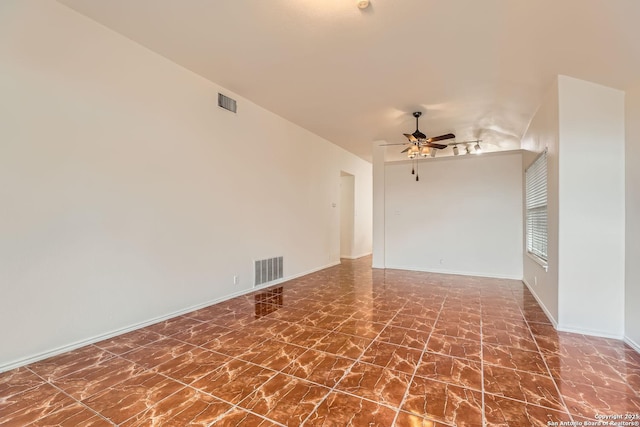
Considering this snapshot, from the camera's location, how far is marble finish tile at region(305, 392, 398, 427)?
1.74 m

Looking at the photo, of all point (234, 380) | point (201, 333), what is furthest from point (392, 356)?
point (201, 333)

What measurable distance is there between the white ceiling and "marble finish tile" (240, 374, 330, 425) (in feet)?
10.3

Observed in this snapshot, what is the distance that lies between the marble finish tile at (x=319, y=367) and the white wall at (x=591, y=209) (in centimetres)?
267

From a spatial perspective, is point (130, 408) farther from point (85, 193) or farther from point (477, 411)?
point (477, 411)

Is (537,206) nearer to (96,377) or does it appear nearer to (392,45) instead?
(392,45)

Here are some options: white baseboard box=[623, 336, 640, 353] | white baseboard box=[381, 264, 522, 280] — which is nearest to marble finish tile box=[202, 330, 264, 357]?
white baseboard box=[623, 336, 640, 353]

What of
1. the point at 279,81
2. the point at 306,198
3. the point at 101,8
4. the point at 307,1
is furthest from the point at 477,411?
the point at 306,198

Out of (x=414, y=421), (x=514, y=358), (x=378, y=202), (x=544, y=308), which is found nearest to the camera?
(x=414, y=421)

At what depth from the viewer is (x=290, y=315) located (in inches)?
145

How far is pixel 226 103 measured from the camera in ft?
14.0

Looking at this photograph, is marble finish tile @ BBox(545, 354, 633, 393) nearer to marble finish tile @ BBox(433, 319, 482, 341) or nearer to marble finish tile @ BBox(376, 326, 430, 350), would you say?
marble finish tile @ BBox(433, 319, 482, 341)

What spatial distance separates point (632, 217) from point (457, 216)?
3.57 m

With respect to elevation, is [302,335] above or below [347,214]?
below

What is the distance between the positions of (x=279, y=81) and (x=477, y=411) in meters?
4.11
